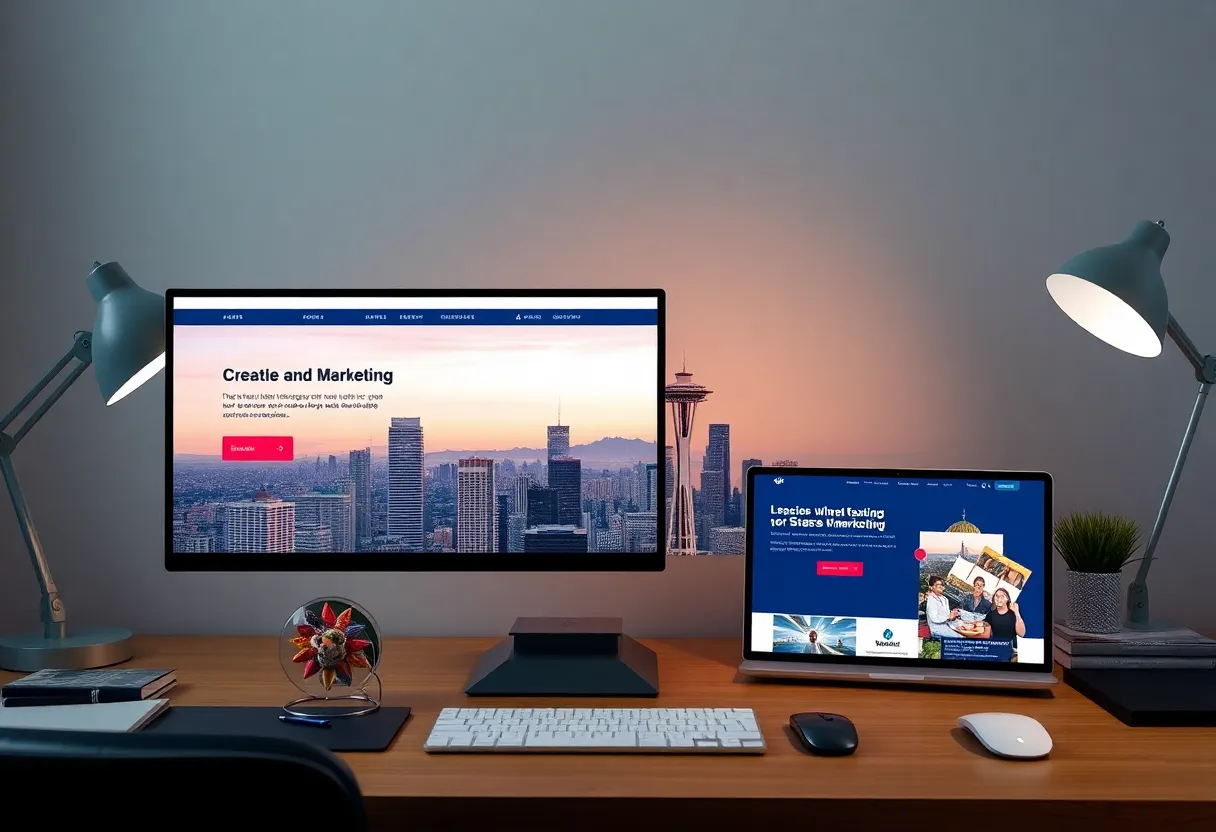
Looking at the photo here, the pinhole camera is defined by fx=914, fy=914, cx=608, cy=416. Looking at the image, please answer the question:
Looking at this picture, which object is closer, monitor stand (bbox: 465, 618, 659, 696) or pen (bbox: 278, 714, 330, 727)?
pen (bbox: 278, 714, 330, 727)

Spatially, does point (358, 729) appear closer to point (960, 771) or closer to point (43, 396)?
point (960, 771)

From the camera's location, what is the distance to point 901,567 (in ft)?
4.46

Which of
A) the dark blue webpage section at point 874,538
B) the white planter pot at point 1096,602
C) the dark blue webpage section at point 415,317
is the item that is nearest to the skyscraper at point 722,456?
the dark blue webpage section at point 874,538

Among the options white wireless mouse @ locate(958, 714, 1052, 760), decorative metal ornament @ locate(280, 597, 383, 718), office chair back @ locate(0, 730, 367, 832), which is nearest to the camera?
office chair back @ locate(0, 730, 367, 832)

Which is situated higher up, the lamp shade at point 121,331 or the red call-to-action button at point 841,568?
the lamp shade at point 121,331

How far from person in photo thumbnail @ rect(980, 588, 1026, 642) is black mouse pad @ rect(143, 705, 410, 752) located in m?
0.83

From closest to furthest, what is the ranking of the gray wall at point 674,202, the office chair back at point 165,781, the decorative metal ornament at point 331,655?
1. the office chair back at point 165,781
2. the decorative metal ornament at point 331,655
3. the gray wall at point 674,202

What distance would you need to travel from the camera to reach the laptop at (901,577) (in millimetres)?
1322

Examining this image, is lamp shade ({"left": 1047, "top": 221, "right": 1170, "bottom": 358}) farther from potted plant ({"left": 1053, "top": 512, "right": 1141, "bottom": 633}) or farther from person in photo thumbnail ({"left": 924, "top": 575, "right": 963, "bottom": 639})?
person in photo thumbnail ({"left": 924, "top": 575, "right": 963, "bottom": 639})

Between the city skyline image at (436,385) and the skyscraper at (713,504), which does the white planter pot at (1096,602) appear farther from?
the city skyline image at (436,385)

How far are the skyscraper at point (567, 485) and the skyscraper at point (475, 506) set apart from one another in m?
0.09

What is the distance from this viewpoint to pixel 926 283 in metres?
1.65

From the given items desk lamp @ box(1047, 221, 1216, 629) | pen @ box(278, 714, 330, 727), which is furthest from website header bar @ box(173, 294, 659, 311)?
desk lamp @ box(1047, 221, 1216, 629)

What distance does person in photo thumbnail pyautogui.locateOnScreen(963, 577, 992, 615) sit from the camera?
1.33m
